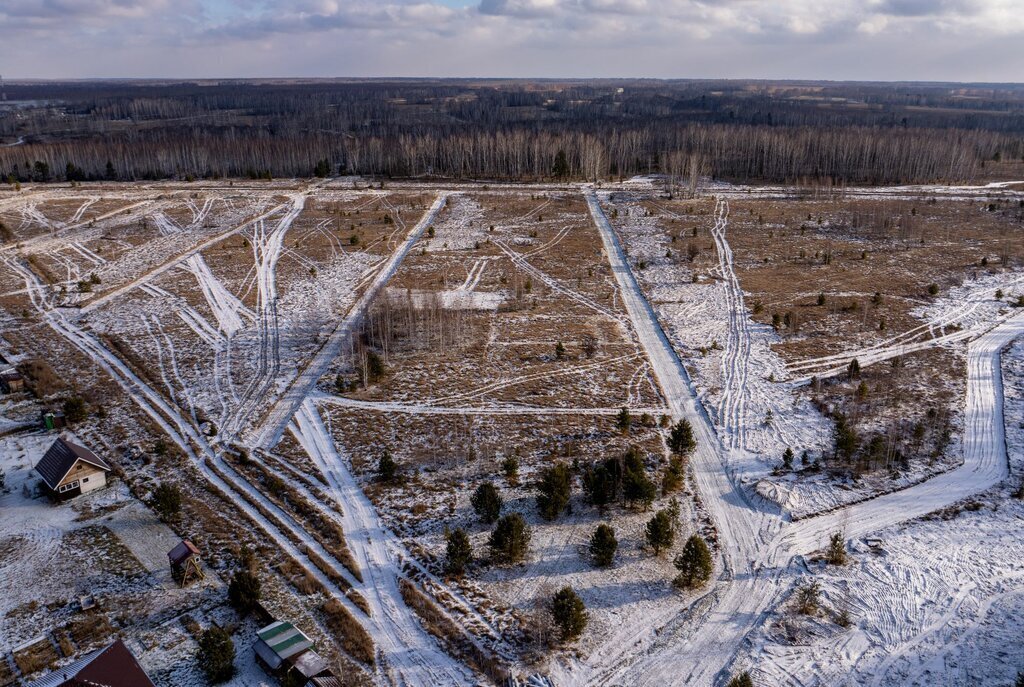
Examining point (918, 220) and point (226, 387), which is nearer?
point (226, 387)

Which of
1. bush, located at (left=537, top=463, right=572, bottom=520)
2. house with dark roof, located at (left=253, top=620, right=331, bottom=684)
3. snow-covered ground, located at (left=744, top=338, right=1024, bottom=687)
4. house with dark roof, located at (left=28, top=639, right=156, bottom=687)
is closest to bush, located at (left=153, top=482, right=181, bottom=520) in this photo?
house with dark roof, located at (left=253, top=620, right=331, bottom=684)

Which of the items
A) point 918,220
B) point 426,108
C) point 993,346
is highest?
point 426,108

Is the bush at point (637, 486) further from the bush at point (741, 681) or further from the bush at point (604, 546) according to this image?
the bush at point (741, 681)

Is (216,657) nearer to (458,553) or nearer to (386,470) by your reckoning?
(458,553)

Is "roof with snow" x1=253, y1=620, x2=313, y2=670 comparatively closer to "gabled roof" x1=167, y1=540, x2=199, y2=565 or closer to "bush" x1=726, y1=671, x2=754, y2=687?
"gabled roof" x1=167, y1=540, x2=199, y2=565

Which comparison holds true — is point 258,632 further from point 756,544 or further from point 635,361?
point 635,361

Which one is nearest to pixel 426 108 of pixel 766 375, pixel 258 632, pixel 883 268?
pixel 883 268
